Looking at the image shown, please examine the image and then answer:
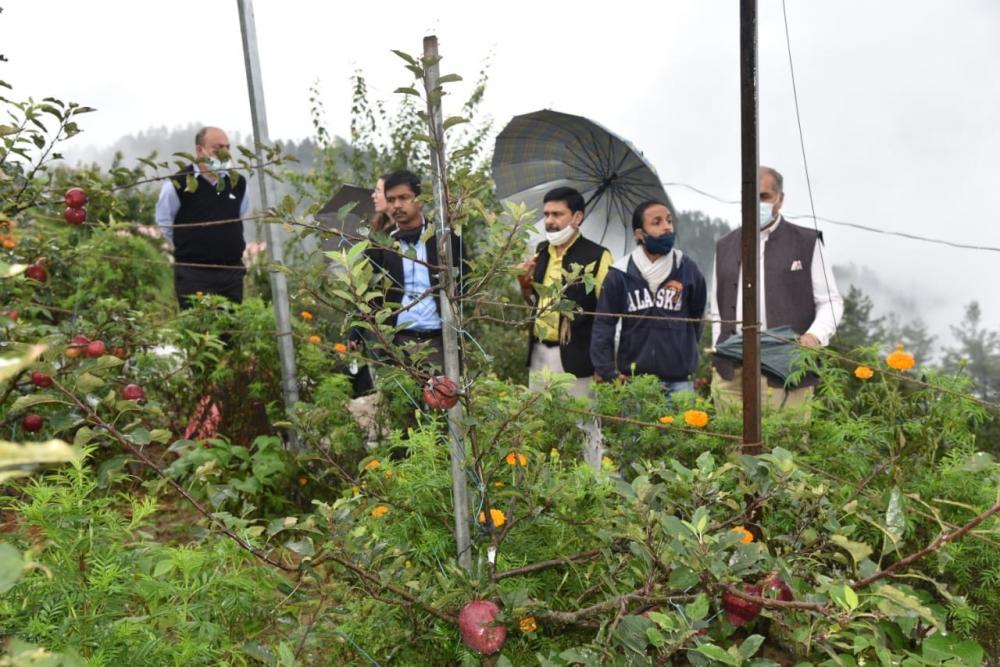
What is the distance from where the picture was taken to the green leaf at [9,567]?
471 millimetres

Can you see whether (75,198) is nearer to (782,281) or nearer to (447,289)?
(447,289)

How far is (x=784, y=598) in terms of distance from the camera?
1326 millimetres

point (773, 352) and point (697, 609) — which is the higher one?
point (773, 352)

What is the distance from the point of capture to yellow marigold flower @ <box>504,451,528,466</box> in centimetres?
142

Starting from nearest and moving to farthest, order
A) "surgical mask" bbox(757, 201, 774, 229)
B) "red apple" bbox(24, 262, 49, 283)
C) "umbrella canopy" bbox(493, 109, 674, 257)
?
"red apple" bbox(24, 262, 49, 283), "surgical mask" bbox(757, 201, 774, 229), "umbrella canopy" bbox(493, 109, 674, 257)

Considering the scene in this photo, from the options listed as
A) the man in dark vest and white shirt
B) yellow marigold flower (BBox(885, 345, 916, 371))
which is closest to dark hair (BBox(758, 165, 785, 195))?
the man in dark vest and white shirt

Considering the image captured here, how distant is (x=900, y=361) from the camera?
214cm

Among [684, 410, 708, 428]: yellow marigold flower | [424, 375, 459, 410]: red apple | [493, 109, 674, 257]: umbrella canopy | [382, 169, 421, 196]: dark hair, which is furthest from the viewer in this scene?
[493, 109, 674, 257]: umbrella canopy

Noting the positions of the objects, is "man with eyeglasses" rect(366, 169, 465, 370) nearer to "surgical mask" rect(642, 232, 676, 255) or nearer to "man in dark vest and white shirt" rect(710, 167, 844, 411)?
"surgical mask" rect(642, 232, 676, 255)

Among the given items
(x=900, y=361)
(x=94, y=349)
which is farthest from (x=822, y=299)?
(x=94, y=349)

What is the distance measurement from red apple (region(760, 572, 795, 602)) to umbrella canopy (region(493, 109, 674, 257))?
8.93ft

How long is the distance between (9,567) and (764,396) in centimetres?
228

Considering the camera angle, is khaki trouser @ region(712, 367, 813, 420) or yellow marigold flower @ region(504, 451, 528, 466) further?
khaki trouser @ region(712, 367, 813, 420)

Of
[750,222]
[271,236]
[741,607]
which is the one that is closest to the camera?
[741,607]
